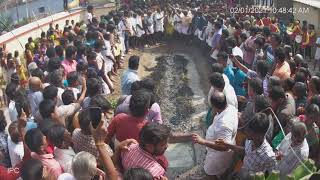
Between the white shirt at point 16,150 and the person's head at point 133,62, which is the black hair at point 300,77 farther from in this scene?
the white shirt at point 16,150

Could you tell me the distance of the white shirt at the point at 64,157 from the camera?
4.18m

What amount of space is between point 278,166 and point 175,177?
2.66 meters

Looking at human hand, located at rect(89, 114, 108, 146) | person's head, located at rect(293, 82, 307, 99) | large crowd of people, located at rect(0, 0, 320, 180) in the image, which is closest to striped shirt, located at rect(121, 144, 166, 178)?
large crowd of people, located at rect(0, 0, 320, 180)

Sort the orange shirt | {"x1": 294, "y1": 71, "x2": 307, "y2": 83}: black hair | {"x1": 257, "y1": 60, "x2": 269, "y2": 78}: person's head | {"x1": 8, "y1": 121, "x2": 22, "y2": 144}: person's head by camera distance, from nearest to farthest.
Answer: {"x1": 8, "y1": 121, "x2": 22, "y2": 144}: person's head, {"x1": 294, "y1": 71, "x2": 307, "y2": 83}: black hair, {"x1": 257, "y1": 60, "x2": 269, "y2": 78}: person's head, the orange shirt

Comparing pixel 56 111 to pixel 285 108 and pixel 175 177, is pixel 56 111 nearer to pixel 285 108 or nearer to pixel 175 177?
pixel 175 177

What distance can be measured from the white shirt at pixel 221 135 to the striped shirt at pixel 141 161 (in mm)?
1207

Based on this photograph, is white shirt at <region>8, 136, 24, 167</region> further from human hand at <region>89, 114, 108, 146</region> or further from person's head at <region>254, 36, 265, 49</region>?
person's head at <region>254, 36, 265, 49</region>

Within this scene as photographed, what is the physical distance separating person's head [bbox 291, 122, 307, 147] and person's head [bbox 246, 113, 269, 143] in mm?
272

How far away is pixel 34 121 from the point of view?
5.59m

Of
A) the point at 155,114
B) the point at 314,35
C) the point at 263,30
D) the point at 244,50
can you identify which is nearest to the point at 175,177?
the point at 155,114

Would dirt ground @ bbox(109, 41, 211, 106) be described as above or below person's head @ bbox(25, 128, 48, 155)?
below

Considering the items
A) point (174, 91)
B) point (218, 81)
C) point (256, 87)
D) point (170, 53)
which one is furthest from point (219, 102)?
point (170, 53)

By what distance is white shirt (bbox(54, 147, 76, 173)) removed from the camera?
4.18 metres

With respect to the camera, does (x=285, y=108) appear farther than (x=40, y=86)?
No
